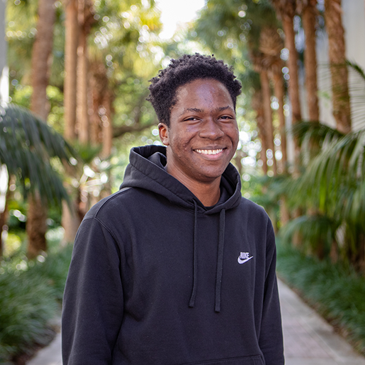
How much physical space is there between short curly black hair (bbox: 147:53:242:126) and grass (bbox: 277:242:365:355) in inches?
165

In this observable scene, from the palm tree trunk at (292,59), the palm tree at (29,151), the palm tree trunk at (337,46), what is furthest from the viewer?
the palm tree trunk at (292,59)

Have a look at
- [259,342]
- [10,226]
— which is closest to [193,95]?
[259,342]

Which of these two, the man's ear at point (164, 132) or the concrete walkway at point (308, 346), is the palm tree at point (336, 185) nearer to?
the concrete walkway at point (308, 346)

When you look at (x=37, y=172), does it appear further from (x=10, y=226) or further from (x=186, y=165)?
(x=10, y=226)

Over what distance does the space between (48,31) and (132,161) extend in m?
7.85

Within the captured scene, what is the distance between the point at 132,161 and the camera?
182 centimetres

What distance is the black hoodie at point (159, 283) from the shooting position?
1.44m

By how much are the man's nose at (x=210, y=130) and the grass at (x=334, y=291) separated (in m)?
4.12

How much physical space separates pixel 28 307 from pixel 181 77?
14.7 ft

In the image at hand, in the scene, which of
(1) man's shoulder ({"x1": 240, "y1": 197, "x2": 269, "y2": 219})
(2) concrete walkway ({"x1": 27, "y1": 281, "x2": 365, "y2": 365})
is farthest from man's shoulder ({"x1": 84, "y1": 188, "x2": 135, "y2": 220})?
(2) concrete walkway ({"x1": 27, "y1": 281, "x2": 365, "y2": 365})

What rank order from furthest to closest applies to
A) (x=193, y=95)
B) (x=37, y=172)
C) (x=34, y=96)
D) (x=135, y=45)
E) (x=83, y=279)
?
(x=135, y=45) → (x=34, y=96) → (x=37, y=172) → (x=193, y=95) → (x=83, y=279)

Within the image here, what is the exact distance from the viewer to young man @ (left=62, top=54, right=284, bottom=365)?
1.45m

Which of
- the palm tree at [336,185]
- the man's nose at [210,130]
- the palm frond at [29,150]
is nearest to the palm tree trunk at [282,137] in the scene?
the palm tree at [336,185]

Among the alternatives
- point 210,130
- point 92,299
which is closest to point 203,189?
point 210,130
